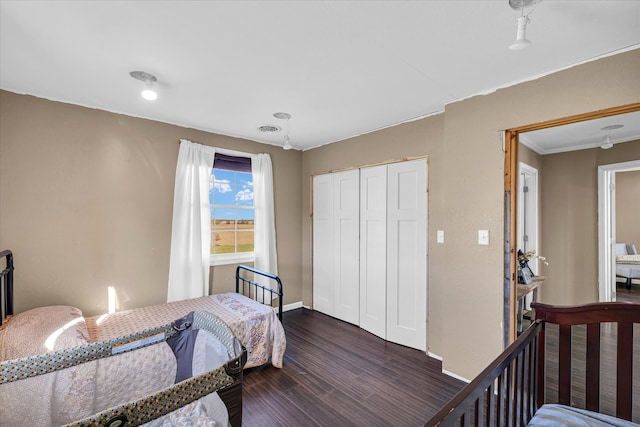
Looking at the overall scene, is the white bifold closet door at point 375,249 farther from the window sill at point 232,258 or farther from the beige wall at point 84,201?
the beige wall at point 84,201

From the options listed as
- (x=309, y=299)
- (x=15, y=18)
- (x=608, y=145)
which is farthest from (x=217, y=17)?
(x=608, y=145)

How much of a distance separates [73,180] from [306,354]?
276cm

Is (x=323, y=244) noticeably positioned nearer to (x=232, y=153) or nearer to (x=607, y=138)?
(x=232, y=153)

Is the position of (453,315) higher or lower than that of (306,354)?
higher

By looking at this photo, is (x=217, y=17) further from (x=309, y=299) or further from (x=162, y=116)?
(x=309, y=299)

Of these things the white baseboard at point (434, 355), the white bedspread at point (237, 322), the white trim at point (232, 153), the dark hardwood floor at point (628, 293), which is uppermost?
the white trim at point (232, 153)

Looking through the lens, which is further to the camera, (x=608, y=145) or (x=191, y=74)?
(x=608, y=145)

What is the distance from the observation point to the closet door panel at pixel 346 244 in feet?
12.0

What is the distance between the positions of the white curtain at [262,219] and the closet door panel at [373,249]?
4.03 ft

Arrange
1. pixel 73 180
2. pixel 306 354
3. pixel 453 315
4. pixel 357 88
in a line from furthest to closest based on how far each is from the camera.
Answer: pixel 306 354 < pixel 73 180 < pixel 453 315 < pixel 357 88

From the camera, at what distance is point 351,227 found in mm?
3729

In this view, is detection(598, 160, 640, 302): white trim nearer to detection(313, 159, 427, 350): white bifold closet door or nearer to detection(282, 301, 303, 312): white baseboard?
detection(313, 159, 427, 350): white bifold closet door

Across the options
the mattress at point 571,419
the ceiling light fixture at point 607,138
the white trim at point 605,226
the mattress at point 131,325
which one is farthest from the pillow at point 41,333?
the white trim at point 605,226

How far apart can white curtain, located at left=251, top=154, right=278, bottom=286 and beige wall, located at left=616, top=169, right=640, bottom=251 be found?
6.70 metres
